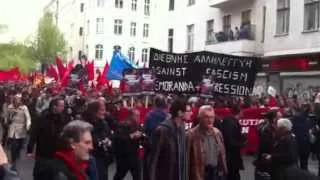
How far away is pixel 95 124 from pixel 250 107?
1054 cm

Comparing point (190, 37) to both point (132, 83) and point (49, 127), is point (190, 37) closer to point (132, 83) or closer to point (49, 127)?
point (132, 83)

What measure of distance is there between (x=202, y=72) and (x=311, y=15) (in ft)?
42.8

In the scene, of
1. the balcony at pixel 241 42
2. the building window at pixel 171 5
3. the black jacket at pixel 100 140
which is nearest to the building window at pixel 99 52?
the building window at pixel 171 5

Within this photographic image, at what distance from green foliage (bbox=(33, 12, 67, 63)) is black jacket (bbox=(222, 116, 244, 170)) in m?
70.9

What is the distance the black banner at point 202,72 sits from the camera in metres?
15.7

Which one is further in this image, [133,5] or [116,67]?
[133,5]

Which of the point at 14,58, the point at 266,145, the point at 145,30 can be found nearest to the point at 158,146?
the point at 266,145

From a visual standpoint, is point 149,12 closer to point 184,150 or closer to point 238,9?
point 238,9

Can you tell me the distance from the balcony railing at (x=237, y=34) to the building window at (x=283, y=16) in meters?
2.22

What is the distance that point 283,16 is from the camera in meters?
30.0

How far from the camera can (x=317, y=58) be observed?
26.8m

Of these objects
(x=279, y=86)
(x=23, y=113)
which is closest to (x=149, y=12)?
(x=279, y=86)

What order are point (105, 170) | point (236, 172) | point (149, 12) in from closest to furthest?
point (105, 170) → point (236, 172) → point (149, 12)

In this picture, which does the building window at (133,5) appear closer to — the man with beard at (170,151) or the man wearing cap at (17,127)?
the man wearing cap at (17,127)
